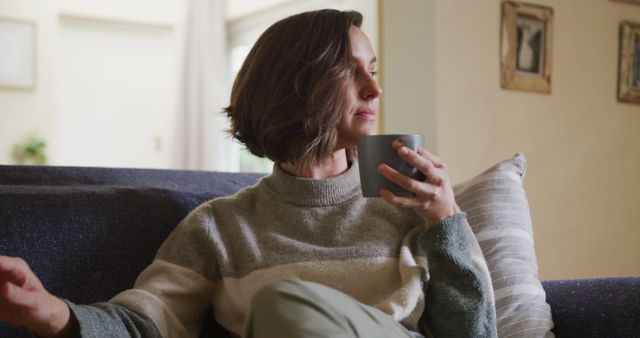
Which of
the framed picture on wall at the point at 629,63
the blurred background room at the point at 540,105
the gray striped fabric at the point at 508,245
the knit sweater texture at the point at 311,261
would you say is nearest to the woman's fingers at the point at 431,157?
the knit sweater texture at the point at 311,261

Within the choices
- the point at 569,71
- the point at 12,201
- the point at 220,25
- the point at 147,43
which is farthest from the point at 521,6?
the point at 147,43

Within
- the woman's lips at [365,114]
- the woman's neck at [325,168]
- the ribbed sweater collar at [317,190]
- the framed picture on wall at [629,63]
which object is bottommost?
the ribbed sweater collar at [317,190]

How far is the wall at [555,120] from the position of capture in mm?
2887

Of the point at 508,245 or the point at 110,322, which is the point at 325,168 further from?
the point at 110,322

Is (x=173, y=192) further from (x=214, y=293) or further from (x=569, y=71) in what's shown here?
(x=569, y=71)

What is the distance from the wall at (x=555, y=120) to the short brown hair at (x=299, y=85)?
1.51m

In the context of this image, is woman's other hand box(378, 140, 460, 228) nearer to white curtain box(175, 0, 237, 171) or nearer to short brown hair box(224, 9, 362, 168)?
short brown hair box(224, 9, 362, 168)

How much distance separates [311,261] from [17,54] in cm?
470

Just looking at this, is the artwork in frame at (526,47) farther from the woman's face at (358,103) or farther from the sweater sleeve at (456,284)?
the sweater sleeve at (456,284)

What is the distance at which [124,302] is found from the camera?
1.23m

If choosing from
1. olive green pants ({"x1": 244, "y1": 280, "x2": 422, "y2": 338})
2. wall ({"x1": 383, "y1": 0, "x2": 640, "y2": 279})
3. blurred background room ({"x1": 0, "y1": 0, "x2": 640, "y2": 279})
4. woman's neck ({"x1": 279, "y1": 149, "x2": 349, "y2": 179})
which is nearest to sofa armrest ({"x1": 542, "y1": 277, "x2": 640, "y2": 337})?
woman's neck ({"x1": 279, "y1": 149, "x2": 349, "y2": 179})

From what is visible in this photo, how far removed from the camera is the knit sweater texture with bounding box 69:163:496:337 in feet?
3.95

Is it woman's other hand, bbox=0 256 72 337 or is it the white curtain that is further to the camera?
the white curtain

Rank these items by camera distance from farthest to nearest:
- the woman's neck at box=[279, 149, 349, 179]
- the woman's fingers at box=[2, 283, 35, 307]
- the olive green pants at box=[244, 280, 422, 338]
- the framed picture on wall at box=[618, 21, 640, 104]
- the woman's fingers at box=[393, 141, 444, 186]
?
the framed picture on wall at box=[618, 21, 640, 104]
the woman's neck at box=[279, 149, 349, 179]
the woman's fingers at box=[393, 141, 444, 186]
the woman's fingers at box=[2, 283, 35, 307]
the olive green pants at box=[244, 280, 422, 338]
